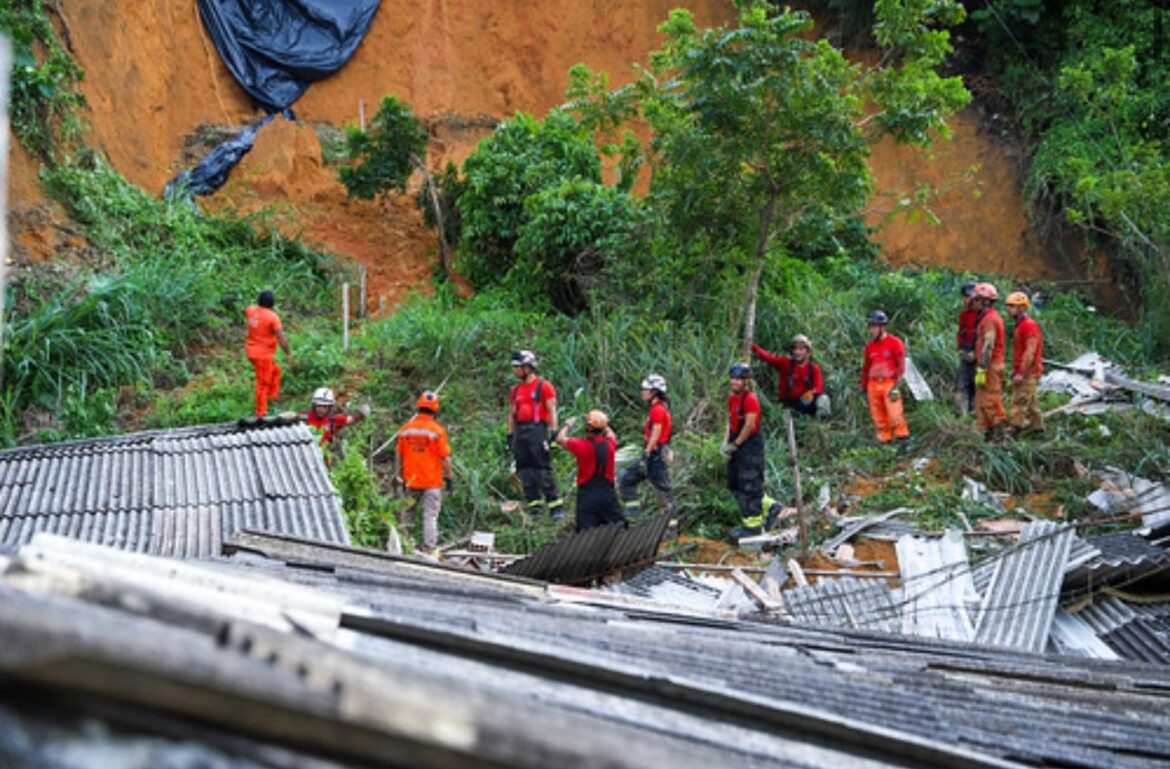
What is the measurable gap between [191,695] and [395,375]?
13.8 metres

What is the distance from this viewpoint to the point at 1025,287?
20438 mm

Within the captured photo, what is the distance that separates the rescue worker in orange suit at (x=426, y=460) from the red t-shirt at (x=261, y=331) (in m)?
2.70

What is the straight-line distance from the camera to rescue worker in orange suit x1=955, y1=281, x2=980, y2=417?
41.1ft

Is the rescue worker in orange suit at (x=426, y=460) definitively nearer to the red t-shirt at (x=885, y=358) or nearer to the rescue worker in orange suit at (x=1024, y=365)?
the red t-shirt at (x=885, y=358)

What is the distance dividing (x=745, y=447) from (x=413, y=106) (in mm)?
13749

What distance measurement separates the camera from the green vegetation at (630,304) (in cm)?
1253

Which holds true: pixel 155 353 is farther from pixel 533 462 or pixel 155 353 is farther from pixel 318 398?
pixel 533 462

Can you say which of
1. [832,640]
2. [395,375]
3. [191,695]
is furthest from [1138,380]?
[191,695]

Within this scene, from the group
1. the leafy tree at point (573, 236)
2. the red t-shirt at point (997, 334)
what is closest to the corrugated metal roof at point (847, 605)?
the red t-shirt at point (997, 334)

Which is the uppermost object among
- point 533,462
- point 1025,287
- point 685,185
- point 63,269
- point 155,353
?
point 1025,287

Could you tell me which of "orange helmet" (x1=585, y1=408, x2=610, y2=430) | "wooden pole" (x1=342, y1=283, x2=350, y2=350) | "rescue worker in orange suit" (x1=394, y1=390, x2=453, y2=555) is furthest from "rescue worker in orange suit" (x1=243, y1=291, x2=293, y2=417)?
"orange helmet" (x1=585, y1=408, x2=610, y2=430)

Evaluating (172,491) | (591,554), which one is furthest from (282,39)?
(172,491)

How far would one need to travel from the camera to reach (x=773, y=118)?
13000mm

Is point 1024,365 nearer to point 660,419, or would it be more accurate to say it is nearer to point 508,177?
point 660,419
